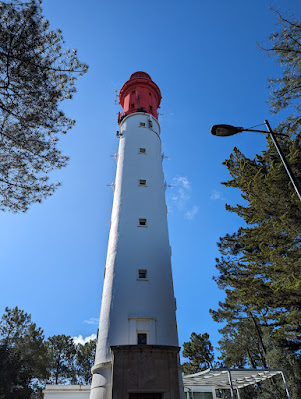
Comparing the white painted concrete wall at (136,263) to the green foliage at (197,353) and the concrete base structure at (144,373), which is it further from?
the green foliage at (197,353)

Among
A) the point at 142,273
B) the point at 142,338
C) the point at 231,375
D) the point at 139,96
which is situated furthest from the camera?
the point at 139,96

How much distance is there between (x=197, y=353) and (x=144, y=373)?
3555 cm

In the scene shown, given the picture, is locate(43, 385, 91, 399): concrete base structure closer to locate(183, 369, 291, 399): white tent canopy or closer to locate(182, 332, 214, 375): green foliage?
locate(183, 369, 291, 399): white tent canopy

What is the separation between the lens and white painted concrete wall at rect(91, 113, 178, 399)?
12.2m

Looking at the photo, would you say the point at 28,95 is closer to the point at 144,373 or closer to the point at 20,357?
the point at 144,373

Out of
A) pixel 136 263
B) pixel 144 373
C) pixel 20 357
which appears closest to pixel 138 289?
pixel 136 263

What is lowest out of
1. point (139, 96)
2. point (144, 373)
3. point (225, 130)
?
point (144, 373)

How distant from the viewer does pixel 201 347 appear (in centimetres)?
4075

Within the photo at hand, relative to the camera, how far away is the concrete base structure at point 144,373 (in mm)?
9977

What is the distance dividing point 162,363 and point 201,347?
34821 millimetres

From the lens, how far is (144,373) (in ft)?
33.6

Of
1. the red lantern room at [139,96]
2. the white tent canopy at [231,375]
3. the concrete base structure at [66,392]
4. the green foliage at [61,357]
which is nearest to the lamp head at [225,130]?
the white tent canopy at [231,375]

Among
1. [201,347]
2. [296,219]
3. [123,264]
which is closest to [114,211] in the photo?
[123,264]

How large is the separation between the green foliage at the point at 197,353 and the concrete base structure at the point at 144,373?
34498mm
